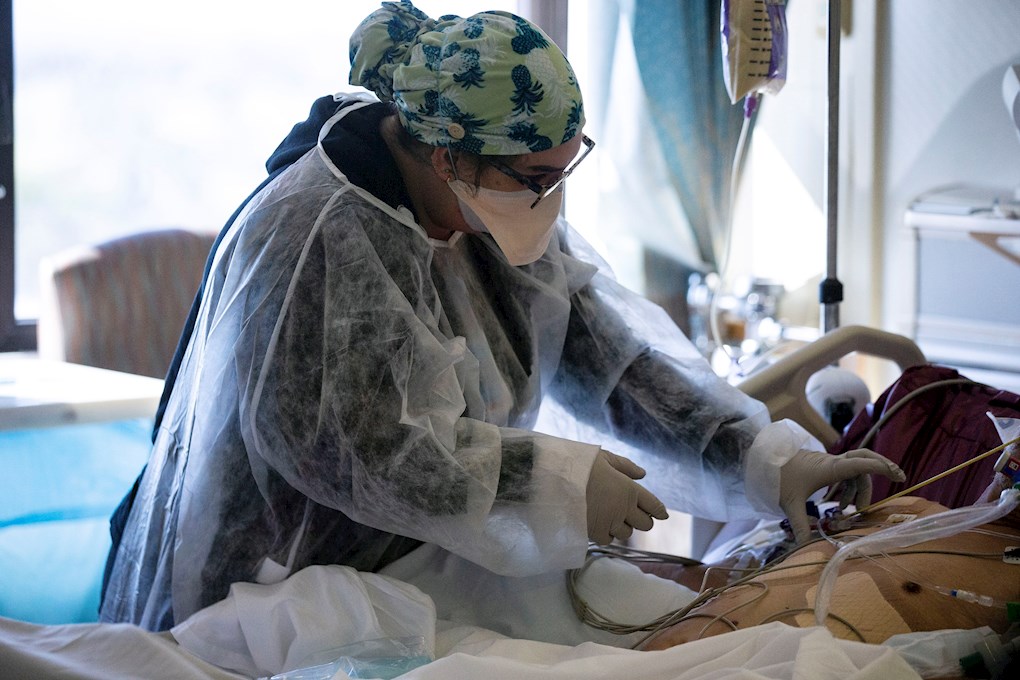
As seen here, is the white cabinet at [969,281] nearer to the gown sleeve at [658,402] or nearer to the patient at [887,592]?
the gown sleeve at [658,402]

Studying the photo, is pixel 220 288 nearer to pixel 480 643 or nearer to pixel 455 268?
pixel 455 268

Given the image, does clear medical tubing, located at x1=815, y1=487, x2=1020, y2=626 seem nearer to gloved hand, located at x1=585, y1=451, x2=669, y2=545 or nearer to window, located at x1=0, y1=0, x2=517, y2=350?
gloved hand, located at x1=585, y1=451, x2=669, y2=545

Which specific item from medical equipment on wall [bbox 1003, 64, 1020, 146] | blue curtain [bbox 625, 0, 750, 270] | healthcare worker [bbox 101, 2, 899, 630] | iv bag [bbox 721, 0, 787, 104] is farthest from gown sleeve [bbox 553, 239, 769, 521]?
blue curtain [bbox 625, 0, 750, 270]

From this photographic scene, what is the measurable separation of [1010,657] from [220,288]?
100 cm

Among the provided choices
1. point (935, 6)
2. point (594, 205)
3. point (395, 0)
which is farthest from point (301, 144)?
point (935, 6)

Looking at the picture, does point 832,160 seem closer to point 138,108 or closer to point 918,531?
point 918,531

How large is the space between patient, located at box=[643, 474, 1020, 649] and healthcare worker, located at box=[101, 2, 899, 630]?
158mm

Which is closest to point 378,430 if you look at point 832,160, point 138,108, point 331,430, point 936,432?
point 331,430

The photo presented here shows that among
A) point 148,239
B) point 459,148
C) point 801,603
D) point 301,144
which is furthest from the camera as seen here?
point 148,239

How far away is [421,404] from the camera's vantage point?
1295mm

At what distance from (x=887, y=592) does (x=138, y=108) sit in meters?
2.28

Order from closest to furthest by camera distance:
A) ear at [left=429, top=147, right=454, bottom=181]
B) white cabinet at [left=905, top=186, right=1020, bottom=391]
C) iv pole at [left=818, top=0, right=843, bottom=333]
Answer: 1. ear at [left=429, top=147, right=454, bottom=181]
2. iv pole at [left=818, top=0, right=843, bottom=333]
3. white cabinet at [left=905, top=186, right=1020, bottom=391]

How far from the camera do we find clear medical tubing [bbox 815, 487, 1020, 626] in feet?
3.75

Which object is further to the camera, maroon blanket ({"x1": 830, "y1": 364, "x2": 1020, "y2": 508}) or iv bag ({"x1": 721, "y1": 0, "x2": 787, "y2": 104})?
iv bag ({"x1": 721, "y1": 0, "x2": 787, "y2": 104})
